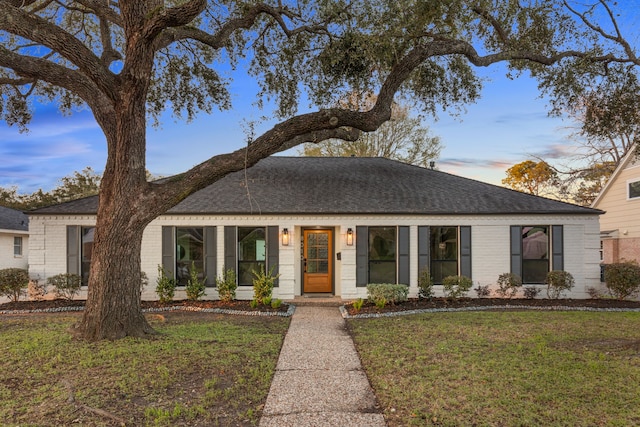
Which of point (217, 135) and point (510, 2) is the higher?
point (510, 2)

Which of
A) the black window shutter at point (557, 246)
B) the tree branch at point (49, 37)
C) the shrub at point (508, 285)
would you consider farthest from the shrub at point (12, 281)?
the black window shutter at point (557, 246)

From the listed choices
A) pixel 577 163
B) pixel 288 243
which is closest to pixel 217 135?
pixel 288 243

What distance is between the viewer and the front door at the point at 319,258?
41.2 ft

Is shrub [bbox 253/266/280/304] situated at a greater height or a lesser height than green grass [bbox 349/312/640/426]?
greater

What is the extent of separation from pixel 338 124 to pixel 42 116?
9.32 meters

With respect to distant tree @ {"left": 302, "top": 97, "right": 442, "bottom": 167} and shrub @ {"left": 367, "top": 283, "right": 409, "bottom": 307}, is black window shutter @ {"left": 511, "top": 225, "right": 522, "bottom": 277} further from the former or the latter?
distant tree @ {"left": 302, "top": 97, "right": 442, "bottom": 167}

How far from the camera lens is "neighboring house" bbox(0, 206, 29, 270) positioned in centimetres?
1919

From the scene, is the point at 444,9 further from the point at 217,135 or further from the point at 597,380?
the point at 217,135

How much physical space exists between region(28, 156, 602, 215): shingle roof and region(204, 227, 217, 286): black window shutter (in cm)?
72

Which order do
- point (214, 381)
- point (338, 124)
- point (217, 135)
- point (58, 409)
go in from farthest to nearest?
1. point (217, 135)
2. point (338, 124)
3. point (214, 381)
4. point (58, 409)

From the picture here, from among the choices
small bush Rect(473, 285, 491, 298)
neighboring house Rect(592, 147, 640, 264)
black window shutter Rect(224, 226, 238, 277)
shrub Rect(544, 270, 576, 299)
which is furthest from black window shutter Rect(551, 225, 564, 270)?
black window shutter Rect(224, 226, 238, 277)

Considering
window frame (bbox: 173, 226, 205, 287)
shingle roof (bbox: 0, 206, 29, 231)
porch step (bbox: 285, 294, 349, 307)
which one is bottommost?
porch step (bbox: 285, 294, 349, 307)

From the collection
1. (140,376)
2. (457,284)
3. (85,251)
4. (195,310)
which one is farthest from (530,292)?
(85,251)

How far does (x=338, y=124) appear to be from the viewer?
716 cm
